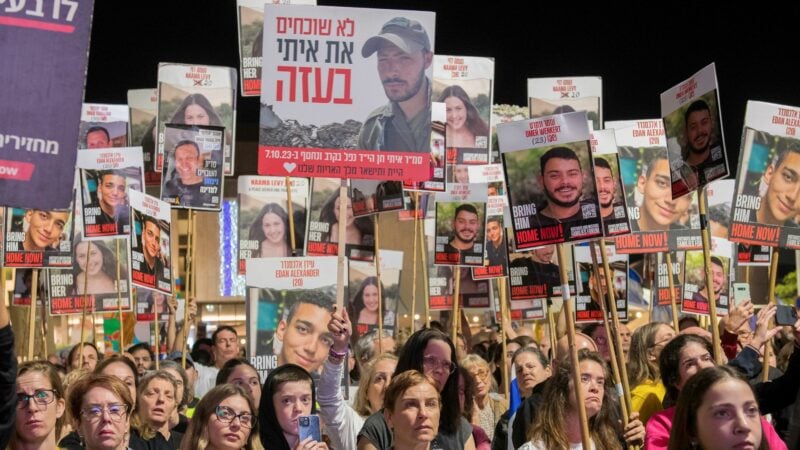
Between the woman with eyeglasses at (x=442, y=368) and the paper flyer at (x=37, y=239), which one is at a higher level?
the paper flyer at (x=37, y=239)

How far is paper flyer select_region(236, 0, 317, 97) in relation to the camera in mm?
11281

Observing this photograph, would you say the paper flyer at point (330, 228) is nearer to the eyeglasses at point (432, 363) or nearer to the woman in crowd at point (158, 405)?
the woman in crowd at point (158, 405)

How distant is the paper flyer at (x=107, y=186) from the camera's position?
34.0 ft

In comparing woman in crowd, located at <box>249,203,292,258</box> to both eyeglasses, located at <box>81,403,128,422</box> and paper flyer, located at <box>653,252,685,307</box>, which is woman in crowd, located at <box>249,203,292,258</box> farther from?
eyeglasses, located at <box>81,403,128,422</box>

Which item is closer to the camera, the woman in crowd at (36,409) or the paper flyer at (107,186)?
the woman in crowd at (36,409)

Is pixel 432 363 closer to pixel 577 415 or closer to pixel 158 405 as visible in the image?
pixel 577 415

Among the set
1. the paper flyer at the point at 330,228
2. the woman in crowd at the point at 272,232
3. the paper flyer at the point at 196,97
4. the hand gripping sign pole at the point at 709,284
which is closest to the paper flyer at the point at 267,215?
the woman in crowd at the point at 272,232

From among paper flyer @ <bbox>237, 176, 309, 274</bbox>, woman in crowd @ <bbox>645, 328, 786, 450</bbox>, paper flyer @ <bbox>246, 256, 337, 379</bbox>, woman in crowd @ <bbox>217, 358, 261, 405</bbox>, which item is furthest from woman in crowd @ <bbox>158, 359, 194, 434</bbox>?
paper flyer @ <bbox>237, 176, 309, 274</bbox>

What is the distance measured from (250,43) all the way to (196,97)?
29.6 inches

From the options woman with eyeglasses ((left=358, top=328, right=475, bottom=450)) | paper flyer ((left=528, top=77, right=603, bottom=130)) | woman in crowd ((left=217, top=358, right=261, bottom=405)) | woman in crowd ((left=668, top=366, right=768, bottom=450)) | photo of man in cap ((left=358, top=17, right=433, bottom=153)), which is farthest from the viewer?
paper flyer ((left=528, top=77, right=603, bottom=130))

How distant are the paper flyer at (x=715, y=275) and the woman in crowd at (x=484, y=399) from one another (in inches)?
102

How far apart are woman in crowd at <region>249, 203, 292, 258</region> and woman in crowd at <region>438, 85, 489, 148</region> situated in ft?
6.06

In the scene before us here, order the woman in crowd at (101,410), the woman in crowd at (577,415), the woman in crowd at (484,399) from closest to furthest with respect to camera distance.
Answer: the woman in crowd at (101,410) → the woman in crowd at (577,415) → the woman in crowd at (484,399)

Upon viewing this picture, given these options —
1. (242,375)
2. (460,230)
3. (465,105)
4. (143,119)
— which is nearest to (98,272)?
(143,119)
